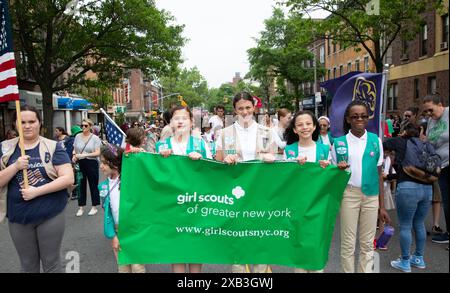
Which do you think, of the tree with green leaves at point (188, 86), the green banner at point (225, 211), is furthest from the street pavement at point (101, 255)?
the tree with green leaves at point (188, 86)

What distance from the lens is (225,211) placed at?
3537 millimetres

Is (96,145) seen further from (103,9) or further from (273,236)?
(103,9)

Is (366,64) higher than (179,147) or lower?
higher

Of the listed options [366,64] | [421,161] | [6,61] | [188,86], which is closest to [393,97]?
[366,64]

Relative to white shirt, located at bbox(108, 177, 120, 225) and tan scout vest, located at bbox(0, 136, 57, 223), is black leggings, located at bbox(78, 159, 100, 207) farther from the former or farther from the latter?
tan scout vest, located at bbox(0, 136, 57, 223)

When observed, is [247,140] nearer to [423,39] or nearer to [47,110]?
[47,110]

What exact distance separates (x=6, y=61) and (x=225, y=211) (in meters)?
2.42

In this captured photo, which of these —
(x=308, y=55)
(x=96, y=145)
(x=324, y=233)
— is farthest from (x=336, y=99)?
(x=308, y=55)

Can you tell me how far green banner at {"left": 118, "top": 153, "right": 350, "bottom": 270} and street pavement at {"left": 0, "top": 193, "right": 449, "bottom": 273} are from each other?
140 cm

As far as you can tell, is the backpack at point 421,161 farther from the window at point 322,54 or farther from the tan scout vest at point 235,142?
the window at point 322,54

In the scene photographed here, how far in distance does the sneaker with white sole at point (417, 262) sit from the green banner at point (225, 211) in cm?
197

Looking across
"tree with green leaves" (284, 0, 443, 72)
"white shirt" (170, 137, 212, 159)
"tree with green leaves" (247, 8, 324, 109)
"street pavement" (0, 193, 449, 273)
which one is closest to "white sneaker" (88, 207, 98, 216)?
"street pavement" (0, 193, 449, 273)

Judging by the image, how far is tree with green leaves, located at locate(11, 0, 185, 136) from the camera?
61.4ft

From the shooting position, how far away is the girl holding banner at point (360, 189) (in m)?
3.89
